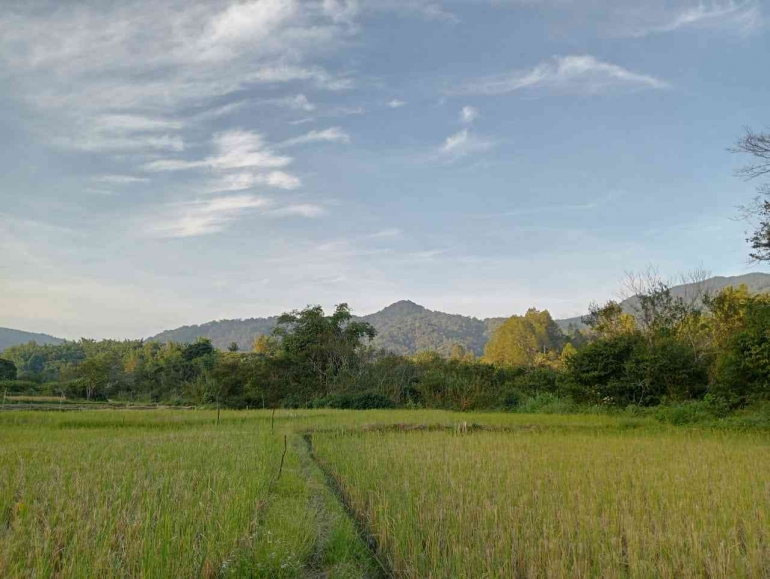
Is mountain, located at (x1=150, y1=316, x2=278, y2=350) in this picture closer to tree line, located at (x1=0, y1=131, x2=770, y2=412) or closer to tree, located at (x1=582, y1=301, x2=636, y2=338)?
tree line, located at (x1=0, y1=131, x2=770, y2=412)

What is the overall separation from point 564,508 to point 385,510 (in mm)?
1722

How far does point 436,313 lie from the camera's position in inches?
7820

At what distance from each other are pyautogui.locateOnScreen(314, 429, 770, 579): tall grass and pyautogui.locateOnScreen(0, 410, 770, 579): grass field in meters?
0.02

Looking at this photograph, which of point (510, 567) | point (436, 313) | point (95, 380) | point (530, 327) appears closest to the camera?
point (510, 567)

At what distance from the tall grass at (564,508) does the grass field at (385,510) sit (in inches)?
1.0

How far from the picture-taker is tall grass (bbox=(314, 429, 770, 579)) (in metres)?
3.45

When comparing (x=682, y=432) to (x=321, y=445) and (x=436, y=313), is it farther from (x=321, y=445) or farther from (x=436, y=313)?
(x=436, y=313)

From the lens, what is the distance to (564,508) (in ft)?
15.8

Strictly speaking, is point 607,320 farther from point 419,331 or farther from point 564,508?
point 419,331

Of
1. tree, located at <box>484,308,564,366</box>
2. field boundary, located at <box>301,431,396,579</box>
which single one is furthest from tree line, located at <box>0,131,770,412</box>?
tree, located at <box>484,308,564,366</box>

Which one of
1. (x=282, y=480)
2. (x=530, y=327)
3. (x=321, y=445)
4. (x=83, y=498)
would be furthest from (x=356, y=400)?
(x=530, y=327)

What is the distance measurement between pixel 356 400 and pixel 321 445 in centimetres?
1239

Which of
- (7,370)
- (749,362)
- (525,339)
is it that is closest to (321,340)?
(749,362)

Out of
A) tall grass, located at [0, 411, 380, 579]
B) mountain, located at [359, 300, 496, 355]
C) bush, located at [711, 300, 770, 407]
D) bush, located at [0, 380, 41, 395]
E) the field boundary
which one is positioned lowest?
bush, located at [0, 380, 41, 395]
